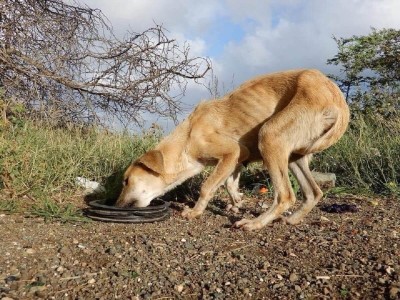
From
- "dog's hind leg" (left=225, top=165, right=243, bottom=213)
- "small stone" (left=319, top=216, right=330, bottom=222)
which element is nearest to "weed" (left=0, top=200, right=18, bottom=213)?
A: "dog's hind leg" (left=225, top=165, right=243, bottom=213)

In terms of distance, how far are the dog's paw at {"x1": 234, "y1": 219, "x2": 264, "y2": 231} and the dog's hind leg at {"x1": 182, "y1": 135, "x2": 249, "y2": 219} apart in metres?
0.76

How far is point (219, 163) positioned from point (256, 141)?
509mm

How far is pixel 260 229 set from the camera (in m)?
4.97

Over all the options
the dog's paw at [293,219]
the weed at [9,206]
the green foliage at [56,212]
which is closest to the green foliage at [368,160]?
the dog's paw at [293,219]

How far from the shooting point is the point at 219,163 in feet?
18.9

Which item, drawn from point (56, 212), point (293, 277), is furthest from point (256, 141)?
point (293, 277)

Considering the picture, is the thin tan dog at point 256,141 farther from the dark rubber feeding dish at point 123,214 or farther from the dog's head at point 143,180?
the dark rubber feeding dish at point 123,214

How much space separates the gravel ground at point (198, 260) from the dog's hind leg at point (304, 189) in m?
0.14

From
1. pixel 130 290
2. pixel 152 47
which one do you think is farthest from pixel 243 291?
pixel 152 47

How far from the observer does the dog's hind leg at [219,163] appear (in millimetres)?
5672

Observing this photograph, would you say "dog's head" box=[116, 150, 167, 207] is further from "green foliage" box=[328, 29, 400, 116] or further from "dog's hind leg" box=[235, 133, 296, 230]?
"green foliage" box=[328, 29, 400, 116]

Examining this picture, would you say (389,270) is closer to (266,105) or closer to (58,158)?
(266,105)

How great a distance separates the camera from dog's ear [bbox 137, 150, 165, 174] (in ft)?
18.8

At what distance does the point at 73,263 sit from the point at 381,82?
1145 cm
